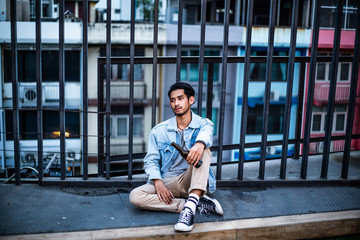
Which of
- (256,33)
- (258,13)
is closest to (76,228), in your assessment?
(256,33)

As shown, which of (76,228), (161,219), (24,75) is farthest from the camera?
(24,75)

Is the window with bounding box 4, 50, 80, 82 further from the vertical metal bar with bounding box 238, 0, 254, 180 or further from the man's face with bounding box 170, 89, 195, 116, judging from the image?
the man's face with bounding box 170, 89, 195, 116

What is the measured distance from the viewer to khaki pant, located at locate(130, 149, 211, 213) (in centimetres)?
282

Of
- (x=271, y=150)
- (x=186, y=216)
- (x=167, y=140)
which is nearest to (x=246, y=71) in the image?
(x=167, y=140)

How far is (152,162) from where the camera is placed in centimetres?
306

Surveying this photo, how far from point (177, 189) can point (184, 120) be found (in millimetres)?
597

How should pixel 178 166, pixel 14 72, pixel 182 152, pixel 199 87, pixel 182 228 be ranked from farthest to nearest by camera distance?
pixel 199 87
pixel 14 72
pixel 178 166
pixel 182 152
pixel 182 228

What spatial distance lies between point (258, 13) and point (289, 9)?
1.36 metres

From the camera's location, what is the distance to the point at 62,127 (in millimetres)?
3361

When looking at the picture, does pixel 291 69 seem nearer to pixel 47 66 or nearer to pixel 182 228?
pixel 182 228

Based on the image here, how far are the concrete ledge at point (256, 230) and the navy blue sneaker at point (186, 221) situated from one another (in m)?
0.05

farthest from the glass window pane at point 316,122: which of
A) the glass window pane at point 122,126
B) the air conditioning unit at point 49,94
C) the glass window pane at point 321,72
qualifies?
the glass window pane at point 122,126

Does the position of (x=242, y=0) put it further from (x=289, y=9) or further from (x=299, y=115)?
(x=299, y=115)

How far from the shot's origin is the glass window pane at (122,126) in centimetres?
434
